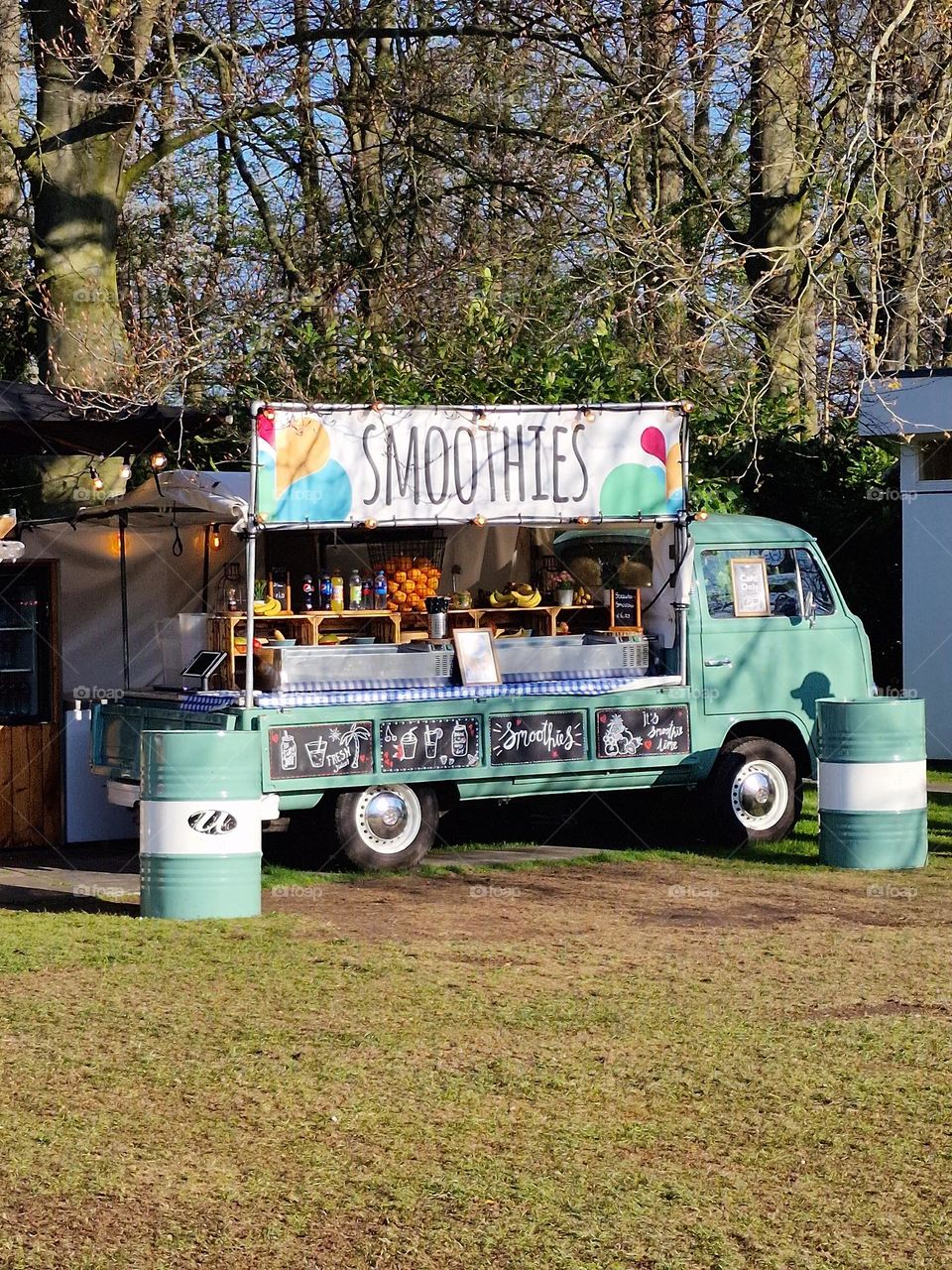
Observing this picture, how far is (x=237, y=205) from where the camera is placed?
20.0m

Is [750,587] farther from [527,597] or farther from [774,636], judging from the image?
[527,597]

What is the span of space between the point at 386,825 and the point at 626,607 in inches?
97.3

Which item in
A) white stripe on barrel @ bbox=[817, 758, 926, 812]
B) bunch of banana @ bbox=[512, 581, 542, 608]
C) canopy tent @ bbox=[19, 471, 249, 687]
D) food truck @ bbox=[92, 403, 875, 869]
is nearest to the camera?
food truck @ bbox=[92, 403, 875, 869]

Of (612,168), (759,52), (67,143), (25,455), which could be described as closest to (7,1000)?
(25,455)

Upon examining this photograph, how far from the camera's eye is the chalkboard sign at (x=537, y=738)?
1178 cm

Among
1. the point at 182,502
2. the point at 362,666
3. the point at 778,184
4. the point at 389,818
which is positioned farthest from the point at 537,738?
the point at 778,184

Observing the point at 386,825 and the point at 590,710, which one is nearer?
the point at 386,825

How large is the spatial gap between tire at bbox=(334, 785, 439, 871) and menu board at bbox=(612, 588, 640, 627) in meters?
1.99

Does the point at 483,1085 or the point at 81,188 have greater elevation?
the point at 81,188

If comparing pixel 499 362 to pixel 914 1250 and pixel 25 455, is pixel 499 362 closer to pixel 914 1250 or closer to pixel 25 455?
pixel 25 455

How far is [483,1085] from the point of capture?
6.58 metres

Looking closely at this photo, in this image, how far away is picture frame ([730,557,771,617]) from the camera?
1278 centimetres

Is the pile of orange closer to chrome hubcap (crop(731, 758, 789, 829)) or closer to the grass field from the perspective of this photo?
the grass field

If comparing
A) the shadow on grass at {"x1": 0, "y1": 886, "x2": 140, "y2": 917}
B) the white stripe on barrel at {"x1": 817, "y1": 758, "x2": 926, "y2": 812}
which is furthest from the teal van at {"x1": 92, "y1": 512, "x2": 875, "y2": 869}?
the white stripe on barrel at {"x1": 817, "y1": 758, "x2": 926, "y2": 812}
